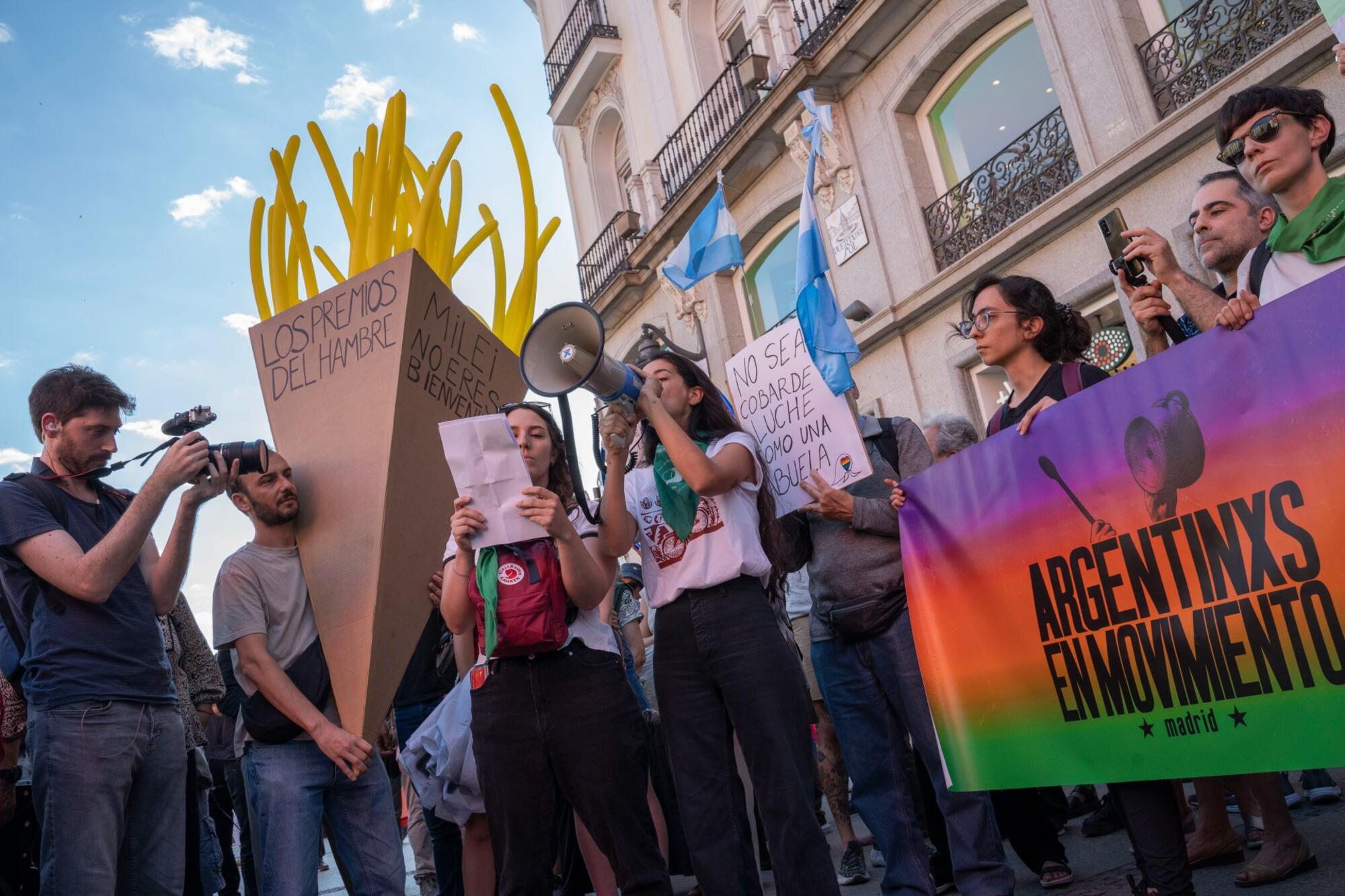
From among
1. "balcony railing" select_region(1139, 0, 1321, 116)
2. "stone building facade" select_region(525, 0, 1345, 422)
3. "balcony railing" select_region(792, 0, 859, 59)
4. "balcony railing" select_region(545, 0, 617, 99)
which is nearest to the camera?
"balcony railing" select_region(1139, 0, 1321, 116)

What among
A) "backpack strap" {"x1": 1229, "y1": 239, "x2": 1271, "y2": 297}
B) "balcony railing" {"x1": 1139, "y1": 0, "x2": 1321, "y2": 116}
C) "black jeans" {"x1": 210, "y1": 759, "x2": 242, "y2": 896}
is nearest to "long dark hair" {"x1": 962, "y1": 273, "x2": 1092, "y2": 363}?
"backpack strap" {"x1": 1229, "y1": 239, "x2": 1271, "y2": 297}

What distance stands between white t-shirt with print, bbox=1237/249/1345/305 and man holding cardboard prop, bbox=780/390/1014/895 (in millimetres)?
1150

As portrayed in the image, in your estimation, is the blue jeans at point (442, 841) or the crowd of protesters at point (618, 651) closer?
the crowd of protesters at point (618, 651)

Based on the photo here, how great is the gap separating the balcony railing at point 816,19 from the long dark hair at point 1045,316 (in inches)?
354

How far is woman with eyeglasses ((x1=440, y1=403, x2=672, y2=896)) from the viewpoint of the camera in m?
2.46

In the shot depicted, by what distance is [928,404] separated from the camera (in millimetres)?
10672

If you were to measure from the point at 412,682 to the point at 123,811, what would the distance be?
1.56 metres

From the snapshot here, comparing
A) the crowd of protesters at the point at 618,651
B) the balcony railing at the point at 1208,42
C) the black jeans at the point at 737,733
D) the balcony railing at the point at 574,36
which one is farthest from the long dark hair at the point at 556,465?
the balcony railing at the point at 574,36

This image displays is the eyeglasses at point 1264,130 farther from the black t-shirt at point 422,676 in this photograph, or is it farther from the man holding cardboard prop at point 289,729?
the black t-shirt at point 422,676

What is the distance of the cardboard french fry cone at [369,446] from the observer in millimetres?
3166

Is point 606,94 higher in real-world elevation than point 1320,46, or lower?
higher

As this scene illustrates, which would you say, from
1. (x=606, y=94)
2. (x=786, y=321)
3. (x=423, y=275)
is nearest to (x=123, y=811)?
(x=423, y=275)

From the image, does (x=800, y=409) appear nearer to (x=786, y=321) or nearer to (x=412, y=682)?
(x=786, y=321)

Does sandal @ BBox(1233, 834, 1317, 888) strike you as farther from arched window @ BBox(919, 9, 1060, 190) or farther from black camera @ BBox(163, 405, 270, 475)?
arched window @ BBox(919, 9, 1060, 190)
